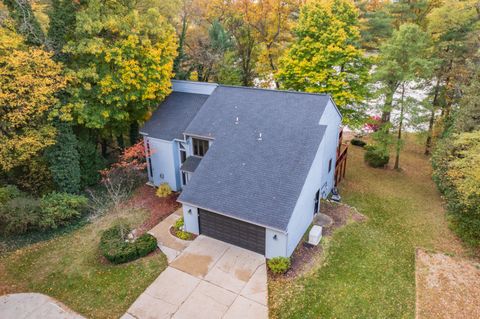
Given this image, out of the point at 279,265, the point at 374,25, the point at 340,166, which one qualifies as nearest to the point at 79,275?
the point at 279,265

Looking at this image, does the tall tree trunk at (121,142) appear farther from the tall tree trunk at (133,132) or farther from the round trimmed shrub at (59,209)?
the round trimmed shrub at (59,209)

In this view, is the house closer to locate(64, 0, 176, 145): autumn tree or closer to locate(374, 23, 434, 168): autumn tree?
locate(64, 0, 176, 145): autumn tree

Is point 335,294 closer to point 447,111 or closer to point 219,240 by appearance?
point 219,240

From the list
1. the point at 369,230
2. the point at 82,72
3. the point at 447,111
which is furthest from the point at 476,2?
the point at 82,72

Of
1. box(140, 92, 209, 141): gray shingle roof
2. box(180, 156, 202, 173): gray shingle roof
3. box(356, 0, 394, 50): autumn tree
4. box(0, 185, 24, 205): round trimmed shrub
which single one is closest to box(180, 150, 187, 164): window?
box(180, 156, 202, 173): gray shingle roof

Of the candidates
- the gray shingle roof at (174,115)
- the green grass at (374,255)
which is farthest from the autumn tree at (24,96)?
the green grass at (374,255)

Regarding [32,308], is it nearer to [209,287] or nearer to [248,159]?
[209,287]
